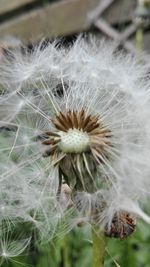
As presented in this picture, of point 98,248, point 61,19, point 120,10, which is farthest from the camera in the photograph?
point 61,19

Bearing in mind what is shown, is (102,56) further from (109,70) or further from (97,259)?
(97,259)

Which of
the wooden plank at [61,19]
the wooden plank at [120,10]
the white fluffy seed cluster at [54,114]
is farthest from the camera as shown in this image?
the wooden plank at [61,19]

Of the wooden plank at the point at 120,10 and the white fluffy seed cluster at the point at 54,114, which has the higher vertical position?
the wooden plank at the point at 120,10

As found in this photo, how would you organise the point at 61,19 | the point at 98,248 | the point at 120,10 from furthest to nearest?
1. the point at 61,19
2. the point at 120,10
3. the point at 98,248

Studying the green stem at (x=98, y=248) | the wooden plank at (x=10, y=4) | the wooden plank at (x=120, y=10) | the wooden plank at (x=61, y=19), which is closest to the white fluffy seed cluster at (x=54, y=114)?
the green stem at (x=98, y=248)

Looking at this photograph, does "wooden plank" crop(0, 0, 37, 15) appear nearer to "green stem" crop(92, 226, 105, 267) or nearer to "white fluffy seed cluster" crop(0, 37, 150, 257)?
"white fluffy seed cluster" crop(0, 37, 150, 257)

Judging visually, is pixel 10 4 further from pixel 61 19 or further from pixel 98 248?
pixel 98 248

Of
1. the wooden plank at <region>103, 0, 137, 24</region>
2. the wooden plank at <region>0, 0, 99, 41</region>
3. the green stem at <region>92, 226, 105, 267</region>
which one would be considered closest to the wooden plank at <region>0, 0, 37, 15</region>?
the wooden plank at <region>0, 0, 99, 41</region>

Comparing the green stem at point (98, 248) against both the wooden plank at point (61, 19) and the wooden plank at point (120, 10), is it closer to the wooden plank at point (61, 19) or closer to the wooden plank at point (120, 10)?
the wooden plank at point (120, 10)

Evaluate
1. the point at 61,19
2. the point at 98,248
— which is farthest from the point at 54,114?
the point at 61,19
